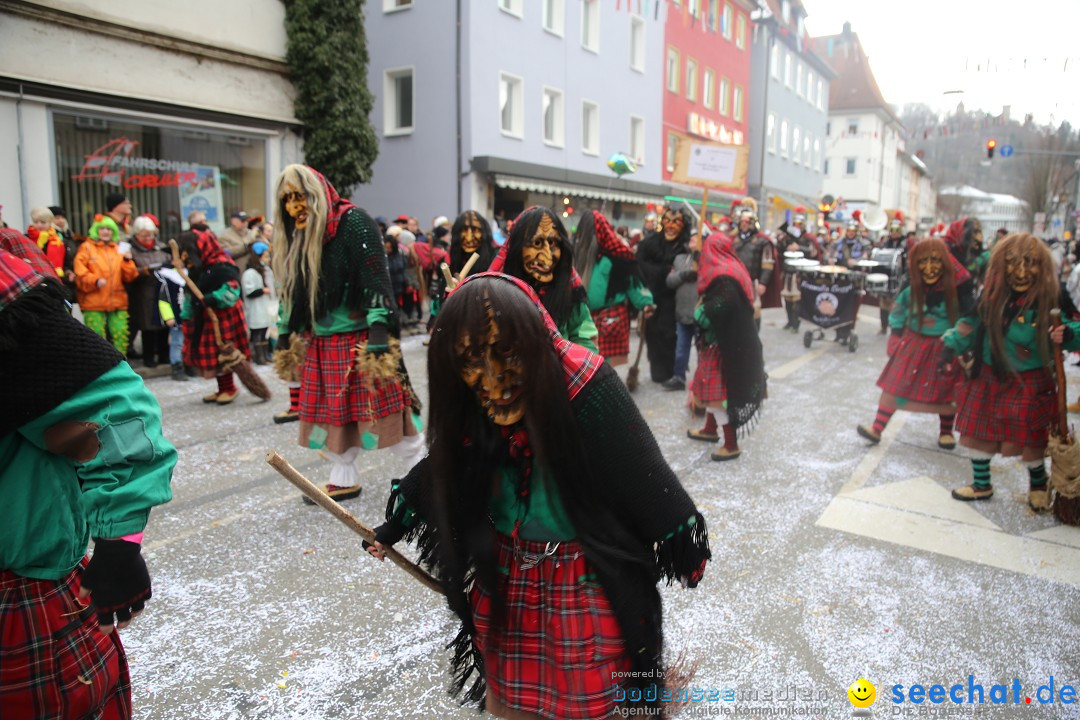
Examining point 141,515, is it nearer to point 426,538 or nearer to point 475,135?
point 426,538

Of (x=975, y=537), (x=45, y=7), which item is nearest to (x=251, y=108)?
(x=45, y=7)

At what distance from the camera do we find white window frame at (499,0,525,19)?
18584mm

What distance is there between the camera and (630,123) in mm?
24312

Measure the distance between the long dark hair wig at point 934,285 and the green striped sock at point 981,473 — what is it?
4.17ft

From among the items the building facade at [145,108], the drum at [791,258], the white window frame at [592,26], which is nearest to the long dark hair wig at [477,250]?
the building facade at [145,108]

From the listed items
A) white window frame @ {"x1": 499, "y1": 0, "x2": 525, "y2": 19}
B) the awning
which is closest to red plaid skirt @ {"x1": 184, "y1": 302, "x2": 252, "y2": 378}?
the awning

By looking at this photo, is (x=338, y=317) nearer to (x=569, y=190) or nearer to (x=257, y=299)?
(x=257, y=299)

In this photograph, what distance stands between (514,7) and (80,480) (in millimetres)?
19558

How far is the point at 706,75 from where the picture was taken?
96.0 feet

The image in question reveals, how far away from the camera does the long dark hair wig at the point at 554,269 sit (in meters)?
4.04

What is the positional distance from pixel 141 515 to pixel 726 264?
455 cm

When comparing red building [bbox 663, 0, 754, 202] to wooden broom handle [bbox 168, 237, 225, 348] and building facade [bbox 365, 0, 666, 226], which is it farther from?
wooden broom handle [bbox 168, 237, 225, 348]

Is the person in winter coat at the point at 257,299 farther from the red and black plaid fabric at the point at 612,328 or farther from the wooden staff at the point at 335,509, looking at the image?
the wooden staff at the point at 335,509

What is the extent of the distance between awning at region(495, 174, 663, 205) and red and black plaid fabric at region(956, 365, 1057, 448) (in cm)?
1503
